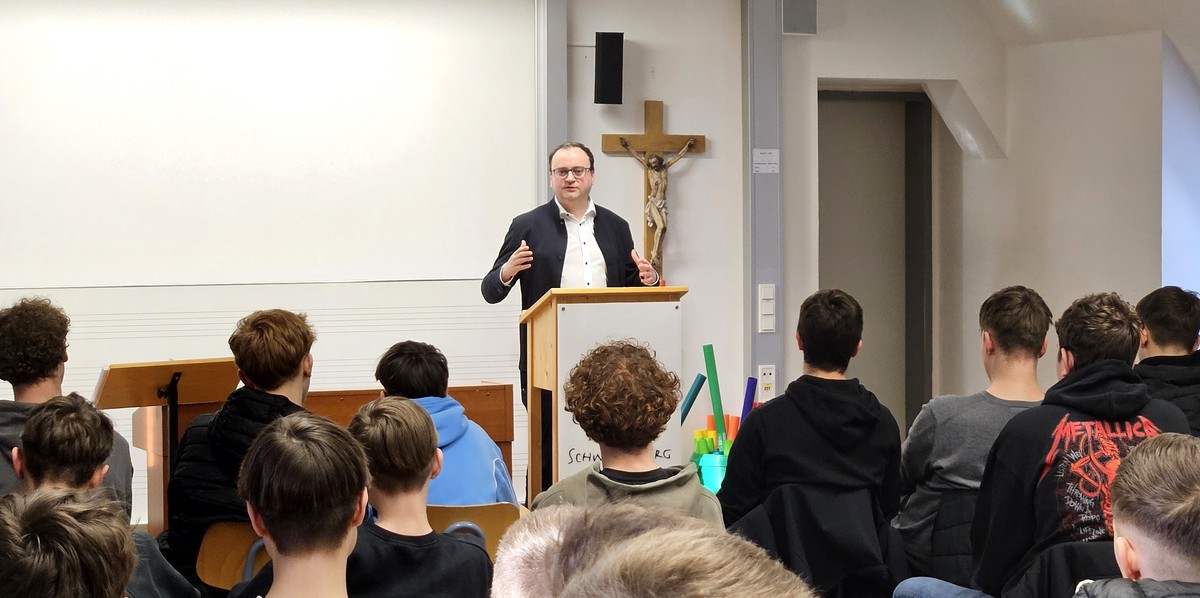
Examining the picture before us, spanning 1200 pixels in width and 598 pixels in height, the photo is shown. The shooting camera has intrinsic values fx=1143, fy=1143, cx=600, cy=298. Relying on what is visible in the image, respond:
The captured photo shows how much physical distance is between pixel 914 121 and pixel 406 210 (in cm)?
332

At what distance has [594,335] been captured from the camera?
12.2 ft

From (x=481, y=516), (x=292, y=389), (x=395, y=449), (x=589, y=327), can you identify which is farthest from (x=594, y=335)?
(x=395, y=449)

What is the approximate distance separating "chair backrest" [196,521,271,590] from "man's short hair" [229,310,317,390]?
414mm

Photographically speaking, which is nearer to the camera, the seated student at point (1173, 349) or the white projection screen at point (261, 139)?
the seated student at point (1173, 349)

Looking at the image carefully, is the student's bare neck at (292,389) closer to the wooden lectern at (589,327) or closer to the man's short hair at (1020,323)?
the wooden lectern at (589,327)

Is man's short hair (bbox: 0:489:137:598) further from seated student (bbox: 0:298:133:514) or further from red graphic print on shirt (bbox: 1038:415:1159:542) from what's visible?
red graphic print on shirt (bbox: 1038:415:1159:542)

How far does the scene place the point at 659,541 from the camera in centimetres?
66

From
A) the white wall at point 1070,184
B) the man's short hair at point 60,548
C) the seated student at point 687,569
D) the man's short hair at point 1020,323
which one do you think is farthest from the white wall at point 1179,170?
the seated student at point 687,569

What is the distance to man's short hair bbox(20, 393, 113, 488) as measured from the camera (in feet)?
7.47

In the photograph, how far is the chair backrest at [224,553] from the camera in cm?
277

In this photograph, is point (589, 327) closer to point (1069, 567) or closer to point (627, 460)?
point (627, 460)

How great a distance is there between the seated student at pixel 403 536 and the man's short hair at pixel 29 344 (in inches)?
47.3

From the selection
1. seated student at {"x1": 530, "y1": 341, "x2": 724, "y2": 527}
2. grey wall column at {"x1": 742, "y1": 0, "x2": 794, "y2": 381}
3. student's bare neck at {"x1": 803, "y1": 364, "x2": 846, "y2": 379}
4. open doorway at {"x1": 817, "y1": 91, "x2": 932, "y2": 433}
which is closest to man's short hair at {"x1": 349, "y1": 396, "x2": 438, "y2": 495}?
seated student at {"x1": 530, "y1": 341, "x2": 724, "y2": 527}

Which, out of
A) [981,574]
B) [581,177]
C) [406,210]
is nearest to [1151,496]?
[981,574]
